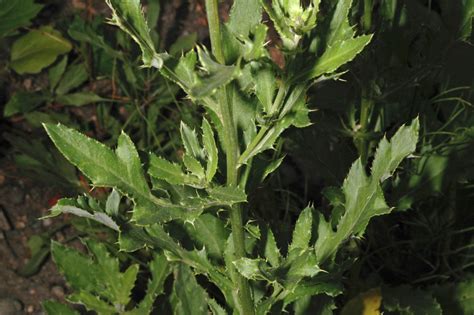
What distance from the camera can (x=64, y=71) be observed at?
9.29ft

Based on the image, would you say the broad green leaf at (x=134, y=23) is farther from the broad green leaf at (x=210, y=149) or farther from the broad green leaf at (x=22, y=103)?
the broad green leaf at (x=22, y=103)

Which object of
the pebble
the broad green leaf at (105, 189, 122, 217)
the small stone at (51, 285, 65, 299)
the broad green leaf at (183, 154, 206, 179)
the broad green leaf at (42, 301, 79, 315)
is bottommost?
the pebble

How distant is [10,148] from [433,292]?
1.45m

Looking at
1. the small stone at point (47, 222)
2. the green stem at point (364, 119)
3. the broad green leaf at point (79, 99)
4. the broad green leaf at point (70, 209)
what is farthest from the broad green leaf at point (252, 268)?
the broad green leaf at point (79, 99)

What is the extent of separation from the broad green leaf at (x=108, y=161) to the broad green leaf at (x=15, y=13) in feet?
4.22

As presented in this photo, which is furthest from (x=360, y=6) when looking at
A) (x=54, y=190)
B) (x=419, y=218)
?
(x=54, y=190)

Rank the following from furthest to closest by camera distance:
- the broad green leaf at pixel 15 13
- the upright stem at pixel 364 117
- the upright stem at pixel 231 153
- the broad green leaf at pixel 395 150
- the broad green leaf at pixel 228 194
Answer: the broad green leaf at pixel 15 13 → the upright stem at pixel 364 117 → the broad green leaf at pixel 395 150 → the broad green leaf at pixel 228 194 → the upright stem at pixel 231 153

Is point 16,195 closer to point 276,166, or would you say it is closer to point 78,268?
point 78,268

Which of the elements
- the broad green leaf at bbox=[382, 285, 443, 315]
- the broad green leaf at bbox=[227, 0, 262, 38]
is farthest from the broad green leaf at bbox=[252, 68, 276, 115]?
the broad green leaf at bbox=[382, 285, 443, 315]

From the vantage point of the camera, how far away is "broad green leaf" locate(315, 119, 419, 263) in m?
1.44

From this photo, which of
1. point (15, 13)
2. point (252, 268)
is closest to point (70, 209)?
point (252, 268)

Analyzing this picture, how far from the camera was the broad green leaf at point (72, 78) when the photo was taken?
2.78 meters

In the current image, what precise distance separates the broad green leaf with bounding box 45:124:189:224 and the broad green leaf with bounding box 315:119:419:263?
363 mm

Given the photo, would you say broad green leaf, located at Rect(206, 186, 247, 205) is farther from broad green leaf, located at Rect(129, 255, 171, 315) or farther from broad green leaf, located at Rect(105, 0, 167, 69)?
broad green leaf, located at Rect(129, 255, 171, 315)
